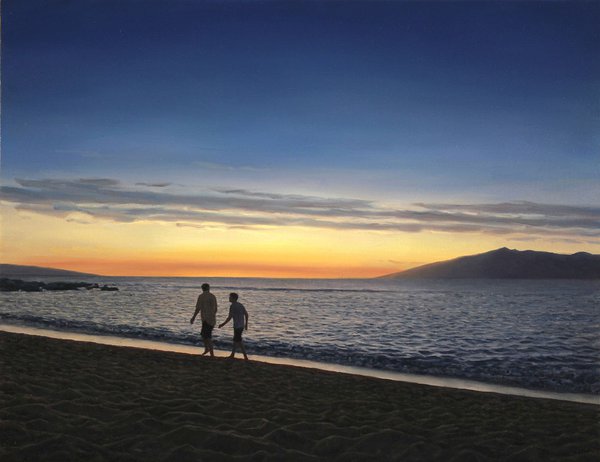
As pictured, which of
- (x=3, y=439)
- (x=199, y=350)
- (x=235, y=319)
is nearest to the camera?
(x=3, y=439)

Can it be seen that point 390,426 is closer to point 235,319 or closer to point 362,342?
point 235,319

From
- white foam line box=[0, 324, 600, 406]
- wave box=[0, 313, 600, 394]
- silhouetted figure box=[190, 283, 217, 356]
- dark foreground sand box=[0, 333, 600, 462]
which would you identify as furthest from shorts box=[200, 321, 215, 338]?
wave box=[0, 313, 600, 394]

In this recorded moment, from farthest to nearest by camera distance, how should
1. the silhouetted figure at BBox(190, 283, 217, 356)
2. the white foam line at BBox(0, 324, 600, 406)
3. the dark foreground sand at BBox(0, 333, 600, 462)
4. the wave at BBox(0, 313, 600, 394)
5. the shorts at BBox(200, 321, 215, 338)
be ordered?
the shorts at BBox(200, 321, 215, 338) → the silhouetted figure at BBox(190, 283, 217, 356) → the wave at BBox(0, 313, 600, 394) → the white foam line at BBox(0, 324, 600, 406) → the dark foreground sand at BBox(0, 333, 600, 462)

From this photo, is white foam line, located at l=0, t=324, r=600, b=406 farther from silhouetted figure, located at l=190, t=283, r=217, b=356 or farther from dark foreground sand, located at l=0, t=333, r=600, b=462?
dark foreground sand, located at l=0, t=333, r=600, b=462

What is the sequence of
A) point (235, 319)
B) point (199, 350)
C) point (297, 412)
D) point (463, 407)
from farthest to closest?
point (199, 350) → point (235, 319) → point (463, 407) → point (297, 412)

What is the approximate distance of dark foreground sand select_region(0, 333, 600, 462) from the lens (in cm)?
557

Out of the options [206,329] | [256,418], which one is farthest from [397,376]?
[256,418]

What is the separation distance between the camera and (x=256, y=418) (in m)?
7.00

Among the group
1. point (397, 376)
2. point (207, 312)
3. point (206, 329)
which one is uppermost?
point (207, 312)

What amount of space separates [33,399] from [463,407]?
7626 mm

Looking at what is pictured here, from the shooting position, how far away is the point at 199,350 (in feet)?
55.9

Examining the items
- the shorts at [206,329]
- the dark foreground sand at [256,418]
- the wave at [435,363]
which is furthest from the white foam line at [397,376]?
the dark foreground sand at [256,418]

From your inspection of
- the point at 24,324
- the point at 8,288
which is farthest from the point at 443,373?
the point at 8,288

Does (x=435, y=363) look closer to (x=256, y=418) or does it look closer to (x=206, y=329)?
(x=206, y=329)
